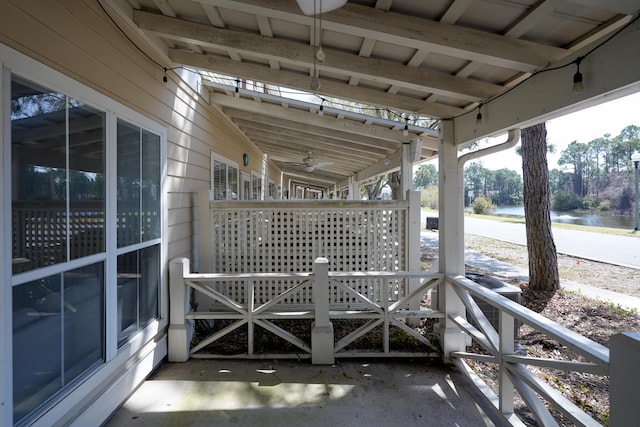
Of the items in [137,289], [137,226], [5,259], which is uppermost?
[137,226]

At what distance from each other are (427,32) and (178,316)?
326 centimetres

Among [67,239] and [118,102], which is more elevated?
[118,102]

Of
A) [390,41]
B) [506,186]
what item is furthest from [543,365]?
[506,186]

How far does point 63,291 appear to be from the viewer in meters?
1.91

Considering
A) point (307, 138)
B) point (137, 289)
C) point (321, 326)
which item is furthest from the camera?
point (307, 138)

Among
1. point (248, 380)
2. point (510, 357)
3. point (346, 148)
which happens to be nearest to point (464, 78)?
point (510, 357)

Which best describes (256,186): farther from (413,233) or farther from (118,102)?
(118,102)

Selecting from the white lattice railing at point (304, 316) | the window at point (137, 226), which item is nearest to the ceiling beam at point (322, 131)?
the window at point (137, 226)

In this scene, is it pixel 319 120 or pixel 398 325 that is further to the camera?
pixel 319 120

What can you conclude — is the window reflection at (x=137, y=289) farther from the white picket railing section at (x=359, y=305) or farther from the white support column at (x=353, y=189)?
the white support column at (x=353, y=189)

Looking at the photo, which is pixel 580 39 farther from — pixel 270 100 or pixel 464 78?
pixel 270 100

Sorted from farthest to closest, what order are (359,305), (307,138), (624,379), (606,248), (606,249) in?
(606,248) → (606,249) → (307,138) → (359,305) → (624,379)

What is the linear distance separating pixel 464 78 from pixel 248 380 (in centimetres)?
324

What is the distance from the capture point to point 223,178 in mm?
5645
